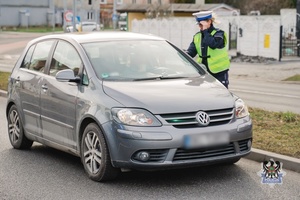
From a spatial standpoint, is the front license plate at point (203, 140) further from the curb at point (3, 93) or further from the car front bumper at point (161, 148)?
the curb at point (3, 93)

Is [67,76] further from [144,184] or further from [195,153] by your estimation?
[195,153]

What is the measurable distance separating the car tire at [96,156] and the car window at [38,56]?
1.72 meters

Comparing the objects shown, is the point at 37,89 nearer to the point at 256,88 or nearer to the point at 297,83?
the point at 256,88

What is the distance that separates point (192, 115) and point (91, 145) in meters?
1.19

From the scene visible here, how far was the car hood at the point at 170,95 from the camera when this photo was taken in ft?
20.4

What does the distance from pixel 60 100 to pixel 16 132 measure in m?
1.69

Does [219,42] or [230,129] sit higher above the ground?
[219,42]

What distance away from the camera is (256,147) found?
307 inches

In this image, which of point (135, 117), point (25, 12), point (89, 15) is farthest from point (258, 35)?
point (89, 15)

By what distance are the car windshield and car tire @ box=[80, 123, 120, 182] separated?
703 millimetres

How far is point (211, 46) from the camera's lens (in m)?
8.90

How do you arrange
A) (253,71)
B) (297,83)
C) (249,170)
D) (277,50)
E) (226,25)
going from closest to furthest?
(249,170), (297,83), (253,71), (277,50), (226,25)

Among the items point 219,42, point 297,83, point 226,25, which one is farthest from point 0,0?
point 219,42
